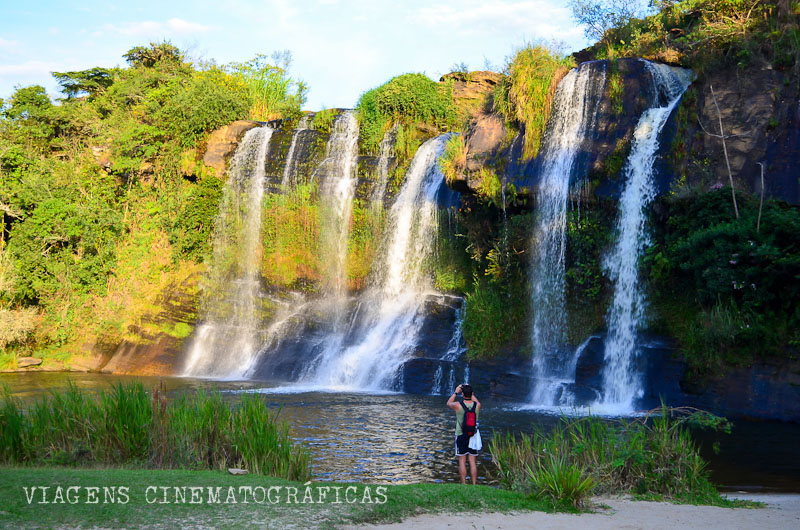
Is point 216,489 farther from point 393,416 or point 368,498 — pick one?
point 393,416

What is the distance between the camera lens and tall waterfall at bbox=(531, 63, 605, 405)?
16.7 meters

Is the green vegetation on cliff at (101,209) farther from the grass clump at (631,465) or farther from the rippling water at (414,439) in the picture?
the grass clump at (631,465)

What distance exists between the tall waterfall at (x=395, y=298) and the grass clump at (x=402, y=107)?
2.24 metres

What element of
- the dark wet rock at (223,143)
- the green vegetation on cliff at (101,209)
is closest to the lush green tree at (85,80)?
the green vegetation on cliff at (101,209)

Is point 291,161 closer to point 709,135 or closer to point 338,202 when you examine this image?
point 338,202

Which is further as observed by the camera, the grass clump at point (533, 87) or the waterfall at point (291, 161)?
the waterfall at point (291, 161)

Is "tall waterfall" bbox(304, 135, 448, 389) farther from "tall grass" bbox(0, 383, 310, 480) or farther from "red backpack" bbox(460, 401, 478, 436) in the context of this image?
"tall grass" bbox(0, 383, 310, 480)

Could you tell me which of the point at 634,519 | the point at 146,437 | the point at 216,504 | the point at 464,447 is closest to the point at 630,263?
the point at 464,447

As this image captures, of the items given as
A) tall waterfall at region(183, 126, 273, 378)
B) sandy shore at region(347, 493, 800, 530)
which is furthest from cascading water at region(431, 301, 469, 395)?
sandy shore at region(347, 493, 800, 530)

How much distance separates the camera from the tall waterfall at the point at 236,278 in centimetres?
2227

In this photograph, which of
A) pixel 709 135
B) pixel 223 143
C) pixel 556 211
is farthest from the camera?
pixel 223 143

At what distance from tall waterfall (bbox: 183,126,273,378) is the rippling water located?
18.1ft

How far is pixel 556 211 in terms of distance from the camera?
56.0 ft

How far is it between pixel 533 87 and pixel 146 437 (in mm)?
13836
